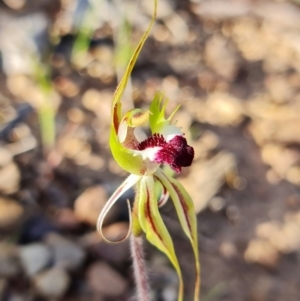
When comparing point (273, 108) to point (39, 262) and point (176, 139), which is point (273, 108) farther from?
point (176, 139)

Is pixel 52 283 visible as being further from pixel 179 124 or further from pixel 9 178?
pixel 179 124

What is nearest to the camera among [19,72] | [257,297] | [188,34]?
[257,297]

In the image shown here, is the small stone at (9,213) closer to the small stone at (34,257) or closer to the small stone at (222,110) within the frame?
the small stone at (34,257)

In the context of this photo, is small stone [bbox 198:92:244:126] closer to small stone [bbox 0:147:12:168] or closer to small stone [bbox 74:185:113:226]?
small stone [bbox 74:185:113:226]

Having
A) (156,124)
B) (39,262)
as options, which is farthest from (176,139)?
(39,262)

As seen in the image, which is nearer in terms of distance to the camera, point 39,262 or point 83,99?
point 39,262

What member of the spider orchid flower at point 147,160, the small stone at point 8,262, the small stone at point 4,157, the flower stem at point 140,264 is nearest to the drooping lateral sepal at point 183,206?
the spider orchid flower at point 147,160

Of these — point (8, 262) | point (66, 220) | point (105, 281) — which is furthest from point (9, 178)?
point (105, 281)
